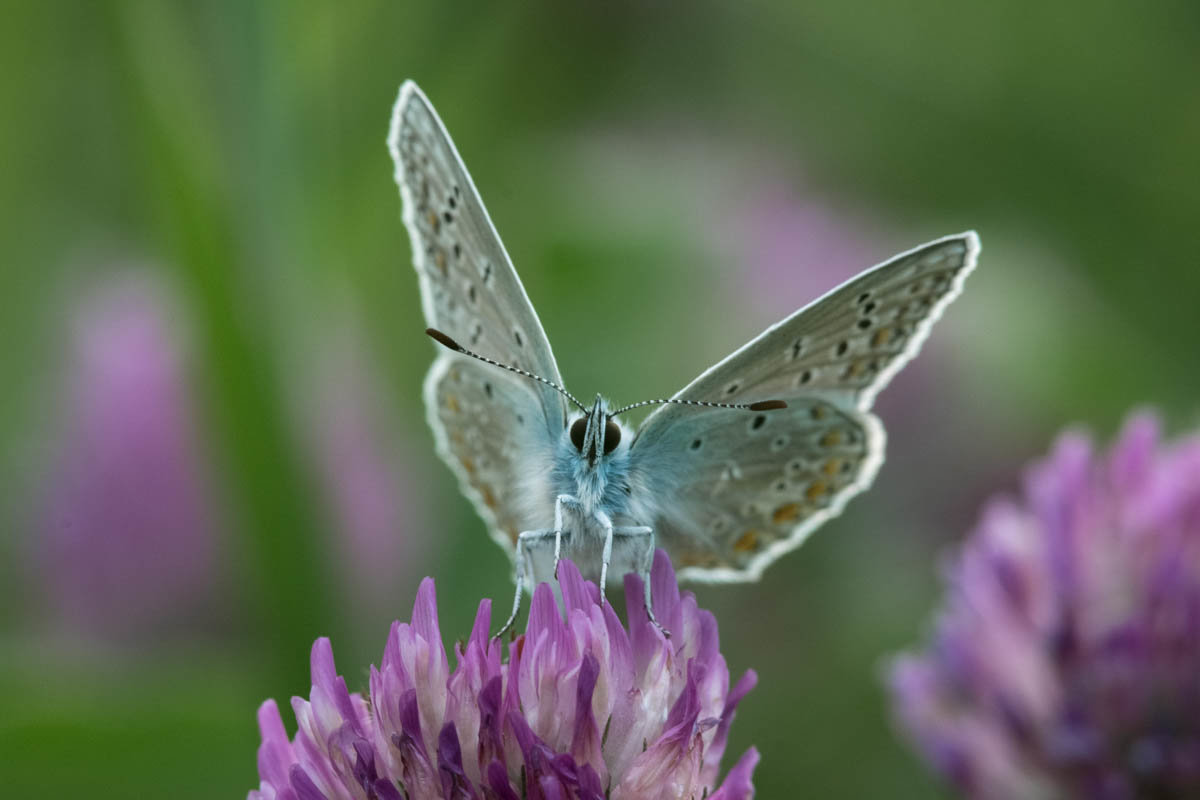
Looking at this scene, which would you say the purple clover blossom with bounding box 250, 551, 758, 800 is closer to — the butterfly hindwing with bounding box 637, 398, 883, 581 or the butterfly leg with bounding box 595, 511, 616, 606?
the butterfly leg with bounding box 595, 511, 616, 606

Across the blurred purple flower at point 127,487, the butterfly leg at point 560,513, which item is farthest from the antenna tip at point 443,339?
the blurred purple flower at point 127,487

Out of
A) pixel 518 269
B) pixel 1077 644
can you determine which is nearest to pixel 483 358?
pixel 1077 644

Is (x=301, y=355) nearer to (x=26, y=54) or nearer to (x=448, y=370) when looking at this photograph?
(x=448, y=370)

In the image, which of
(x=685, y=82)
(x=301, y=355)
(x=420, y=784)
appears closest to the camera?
(x=420, y=784)

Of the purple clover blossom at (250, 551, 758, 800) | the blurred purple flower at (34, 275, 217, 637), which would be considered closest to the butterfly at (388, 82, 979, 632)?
the purple clover blossom at (250, 551, 758, 800)

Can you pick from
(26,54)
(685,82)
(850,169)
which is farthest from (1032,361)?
(26,54)

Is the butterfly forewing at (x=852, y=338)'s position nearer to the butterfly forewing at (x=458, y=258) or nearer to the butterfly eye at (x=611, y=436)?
the butterfly eye at (x=611, y=436)

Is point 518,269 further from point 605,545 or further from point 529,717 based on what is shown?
point 529,717
